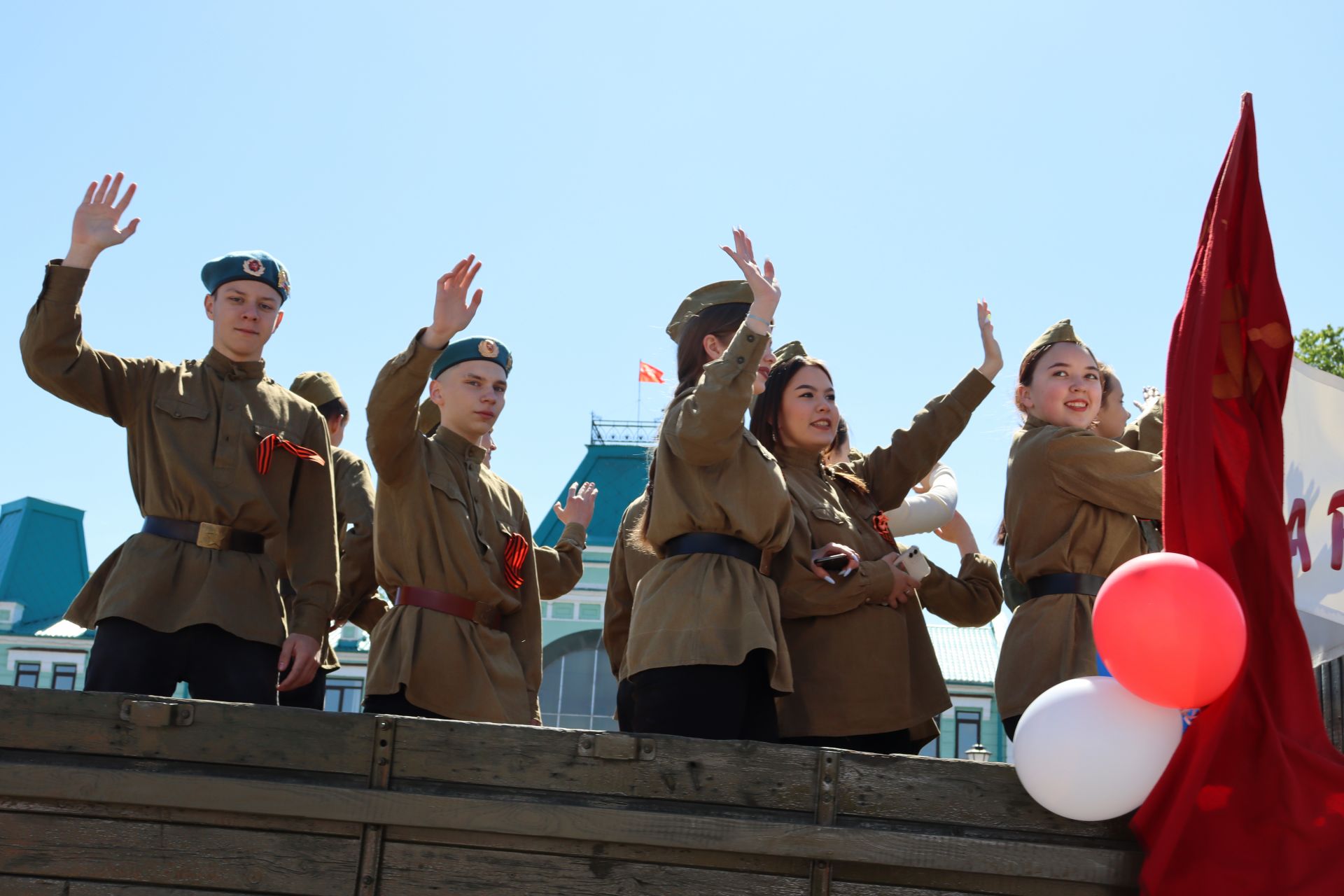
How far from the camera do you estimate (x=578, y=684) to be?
859 inches

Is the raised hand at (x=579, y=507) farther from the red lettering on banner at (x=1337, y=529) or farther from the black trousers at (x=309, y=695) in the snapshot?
the red lettering on banner at (x=1337, y=529)

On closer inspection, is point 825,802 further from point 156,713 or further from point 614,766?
point 156,713

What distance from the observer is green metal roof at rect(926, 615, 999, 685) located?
20.5m

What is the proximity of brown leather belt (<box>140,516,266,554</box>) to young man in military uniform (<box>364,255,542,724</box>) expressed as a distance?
0.45 metres

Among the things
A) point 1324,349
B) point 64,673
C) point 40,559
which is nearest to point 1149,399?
point 1324,349

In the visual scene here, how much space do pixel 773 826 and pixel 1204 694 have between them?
91cm

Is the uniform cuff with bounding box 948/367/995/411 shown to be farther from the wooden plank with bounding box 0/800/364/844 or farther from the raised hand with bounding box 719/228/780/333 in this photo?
the wooden plank with bounding box 0/800/364/844

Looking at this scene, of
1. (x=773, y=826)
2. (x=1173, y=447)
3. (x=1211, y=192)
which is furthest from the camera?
(x=1211, y=192)

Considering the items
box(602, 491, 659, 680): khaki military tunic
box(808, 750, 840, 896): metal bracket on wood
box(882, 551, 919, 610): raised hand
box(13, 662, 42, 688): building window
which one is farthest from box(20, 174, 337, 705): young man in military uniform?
box(13, 662, 42, 688): building window

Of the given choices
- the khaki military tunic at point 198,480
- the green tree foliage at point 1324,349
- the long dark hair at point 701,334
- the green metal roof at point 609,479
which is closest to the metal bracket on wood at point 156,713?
the khaki military tunic at point 198,480

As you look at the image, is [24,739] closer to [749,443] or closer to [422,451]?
[422,451]

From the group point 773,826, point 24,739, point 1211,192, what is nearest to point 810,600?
point 773,826

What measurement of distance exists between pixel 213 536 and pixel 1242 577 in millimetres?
2693

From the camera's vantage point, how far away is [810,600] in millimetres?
3873
